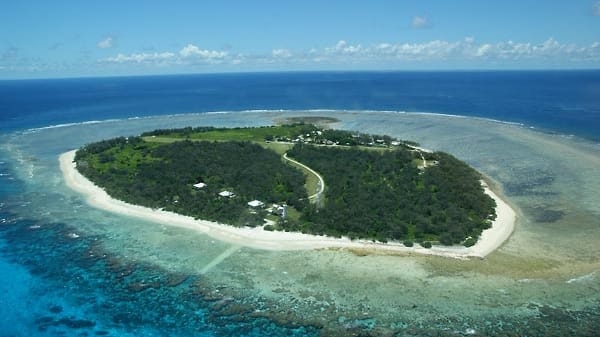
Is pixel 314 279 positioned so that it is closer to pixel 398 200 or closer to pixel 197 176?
pixel 398 200

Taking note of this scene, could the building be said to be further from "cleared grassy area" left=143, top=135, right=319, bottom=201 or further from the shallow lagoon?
the shallow lagoon

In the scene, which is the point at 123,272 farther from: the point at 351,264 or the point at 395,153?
the point at 395,153

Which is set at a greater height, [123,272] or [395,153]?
[395,153]

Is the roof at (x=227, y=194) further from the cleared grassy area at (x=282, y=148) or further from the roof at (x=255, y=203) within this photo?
the cleared grassy area at (x=282, y=148)

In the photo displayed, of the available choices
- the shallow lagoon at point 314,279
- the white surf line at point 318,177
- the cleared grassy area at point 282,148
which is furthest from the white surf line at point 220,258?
the cleared grassy area at point 282,148

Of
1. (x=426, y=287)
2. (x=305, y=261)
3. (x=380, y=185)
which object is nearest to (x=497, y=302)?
(x=426, y=287)

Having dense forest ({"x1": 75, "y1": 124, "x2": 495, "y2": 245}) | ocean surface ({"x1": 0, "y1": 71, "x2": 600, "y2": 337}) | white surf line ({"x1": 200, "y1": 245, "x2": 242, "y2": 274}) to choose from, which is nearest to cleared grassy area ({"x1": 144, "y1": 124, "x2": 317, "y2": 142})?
dense forest ({"x1": 75, "y1": 124, "x2": 495, "y2": 245})
